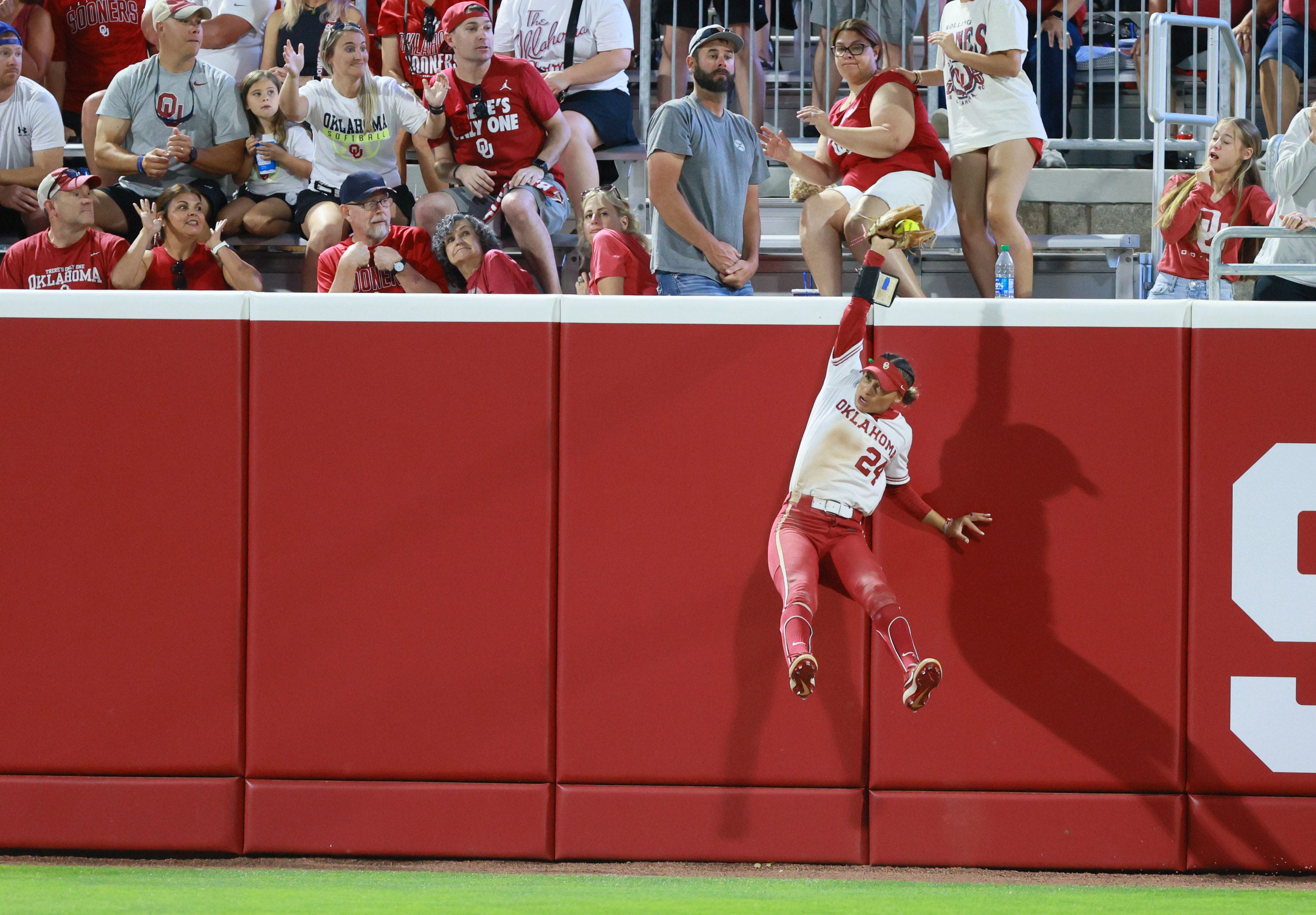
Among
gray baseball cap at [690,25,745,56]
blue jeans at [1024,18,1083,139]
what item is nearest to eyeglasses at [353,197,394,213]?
gray baseball cap at [690,25,745,56]

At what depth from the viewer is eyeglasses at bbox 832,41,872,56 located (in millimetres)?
6004

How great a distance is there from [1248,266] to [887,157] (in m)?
1.63

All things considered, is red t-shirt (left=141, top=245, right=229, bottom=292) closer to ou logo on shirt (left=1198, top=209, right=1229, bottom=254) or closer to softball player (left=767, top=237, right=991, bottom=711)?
softball player (left=767, top=237, right=991, bottom=711)

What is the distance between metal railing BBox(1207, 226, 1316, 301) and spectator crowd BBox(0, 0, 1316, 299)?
43 cm

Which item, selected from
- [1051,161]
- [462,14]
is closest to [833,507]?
[462,14]

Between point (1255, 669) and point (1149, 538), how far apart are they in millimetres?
554

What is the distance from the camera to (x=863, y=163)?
5953 millimetres

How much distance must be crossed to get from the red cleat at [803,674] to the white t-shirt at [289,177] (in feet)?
13.2

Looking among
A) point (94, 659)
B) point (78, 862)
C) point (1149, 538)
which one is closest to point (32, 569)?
point (94, 659)

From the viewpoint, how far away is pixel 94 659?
4.66m

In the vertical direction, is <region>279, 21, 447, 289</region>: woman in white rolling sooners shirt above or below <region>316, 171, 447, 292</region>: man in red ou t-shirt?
above

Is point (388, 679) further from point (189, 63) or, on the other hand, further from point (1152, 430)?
point (189, 63)

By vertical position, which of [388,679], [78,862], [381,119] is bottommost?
[78,862]

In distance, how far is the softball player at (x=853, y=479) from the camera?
14.0ft
